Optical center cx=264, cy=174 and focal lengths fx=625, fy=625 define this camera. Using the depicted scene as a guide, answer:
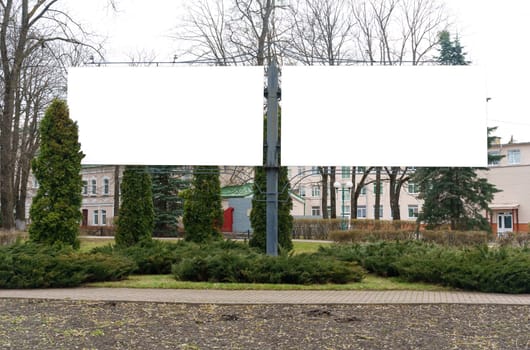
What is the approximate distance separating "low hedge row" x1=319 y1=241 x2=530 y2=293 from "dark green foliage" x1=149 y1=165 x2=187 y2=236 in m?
26.6

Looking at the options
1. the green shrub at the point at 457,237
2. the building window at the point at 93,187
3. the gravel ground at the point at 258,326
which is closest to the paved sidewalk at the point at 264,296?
the gravel ground at the point at 258,326

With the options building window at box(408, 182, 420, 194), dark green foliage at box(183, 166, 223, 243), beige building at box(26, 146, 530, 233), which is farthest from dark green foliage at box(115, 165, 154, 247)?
building window at box(408, 182, 420, 194)

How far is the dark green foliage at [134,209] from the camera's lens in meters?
22.6

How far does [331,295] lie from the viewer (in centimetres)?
1223

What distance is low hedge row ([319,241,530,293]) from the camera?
41.2 ft

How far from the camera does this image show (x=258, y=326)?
9.23 m

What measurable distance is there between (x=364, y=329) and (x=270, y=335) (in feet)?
4.58

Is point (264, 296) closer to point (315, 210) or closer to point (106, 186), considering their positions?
point (106, 186)

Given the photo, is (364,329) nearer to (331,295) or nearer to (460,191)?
(331,295)

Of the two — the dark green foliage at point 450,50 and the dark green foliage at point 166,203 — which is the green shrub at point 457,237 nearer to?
the dark green foliage at point 450,50

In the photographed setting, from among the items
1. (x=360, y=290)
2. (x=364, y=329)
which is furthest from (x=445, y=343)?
(x=360, y=290)

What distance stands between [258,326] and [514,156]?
58.1m

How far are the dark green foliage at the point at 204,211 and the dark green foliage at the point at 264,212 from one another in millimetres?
3265

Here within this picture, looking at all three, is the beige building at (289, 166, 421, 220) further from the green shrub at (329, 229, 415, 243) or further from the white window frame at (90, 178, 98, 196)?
the green shrub at (329, 229, 415, 243)
